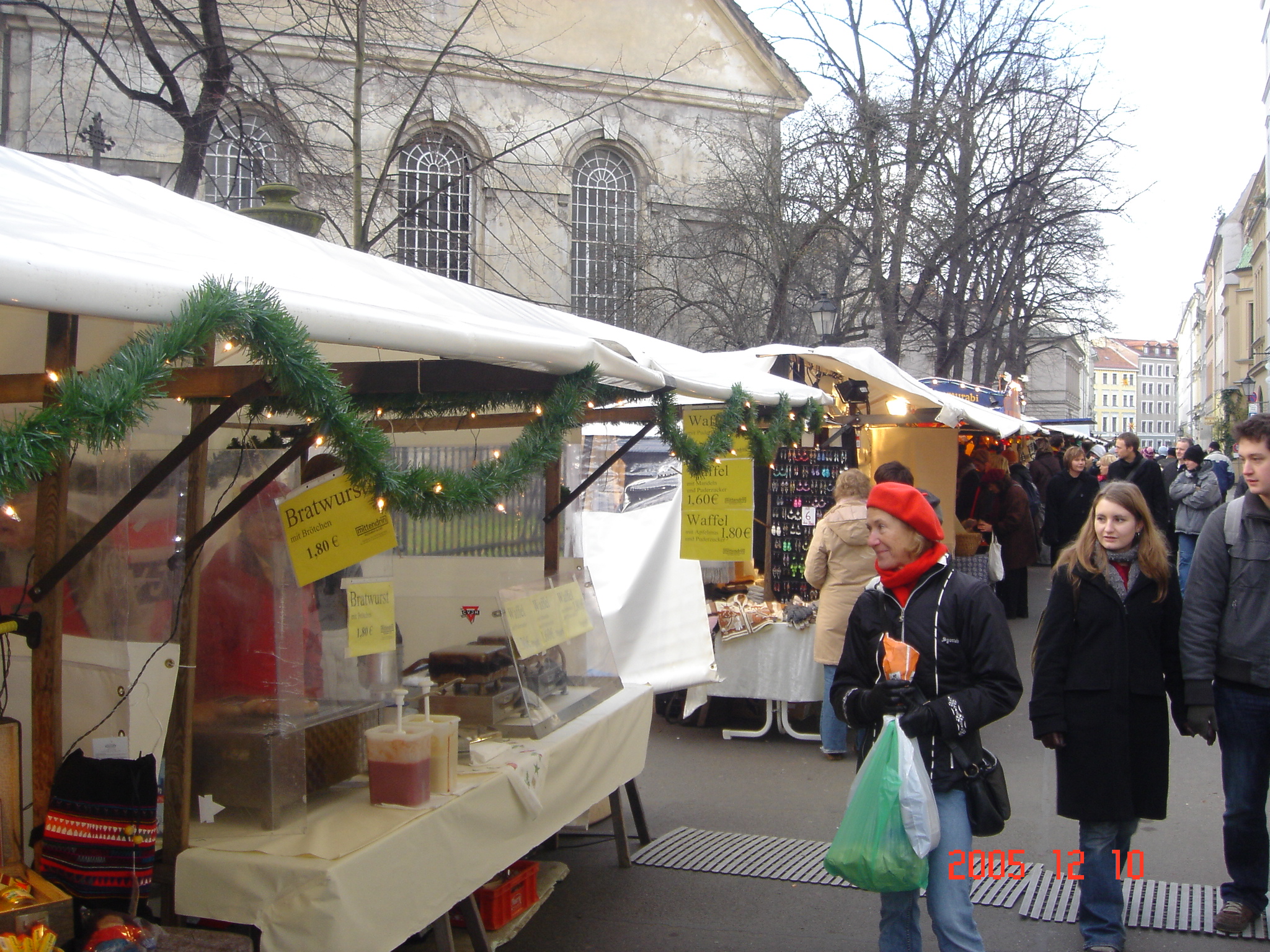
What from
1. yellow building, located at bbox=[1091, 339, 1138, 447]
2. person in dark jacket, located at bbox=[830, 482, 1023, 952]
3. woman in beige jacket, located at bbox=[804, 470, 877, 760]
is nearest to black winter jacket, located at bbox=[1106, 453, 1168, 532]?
woman in beige jacket, located at bbox=[804, 470, 877, 760]

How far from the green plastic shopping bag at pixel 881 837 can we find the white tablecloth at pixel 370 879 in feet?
3.53

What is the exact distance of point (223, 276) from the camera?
2.20 m

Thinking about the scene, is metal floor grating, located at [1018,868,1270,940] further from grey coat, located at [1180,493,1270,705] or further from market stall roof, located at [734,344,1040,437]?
market stall roof, located at [734,344,1040,437]

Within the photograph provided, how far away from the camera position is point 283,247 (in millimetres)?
3041

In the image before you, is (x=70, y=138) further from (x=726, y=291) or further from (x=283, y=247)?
(x=283, y=247)

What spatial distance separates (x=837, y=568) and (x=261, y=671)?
4.16 m

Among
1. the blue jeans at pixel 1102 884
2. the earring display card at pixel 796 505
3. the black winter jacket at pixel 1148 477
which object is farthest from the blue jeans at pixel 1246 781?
the black winter jacket at pixel 1148 477

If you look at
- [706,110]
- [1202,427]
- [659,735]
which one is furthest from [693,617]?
[1202,427]

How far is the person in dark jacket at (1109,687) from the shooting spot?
373 centimetres

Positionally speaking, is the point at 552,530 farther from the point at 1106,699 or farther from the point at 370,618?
the point at 1106,699

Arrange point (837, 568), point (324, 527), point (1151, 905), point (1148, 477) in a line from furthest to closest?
point (1148, 477)
point (837, 568)
point (1151, 905)
point (324, 527)

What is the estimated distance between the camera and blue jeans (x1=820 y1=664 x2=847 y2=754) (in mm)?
6672

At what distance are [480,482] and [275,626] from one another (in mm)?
799
